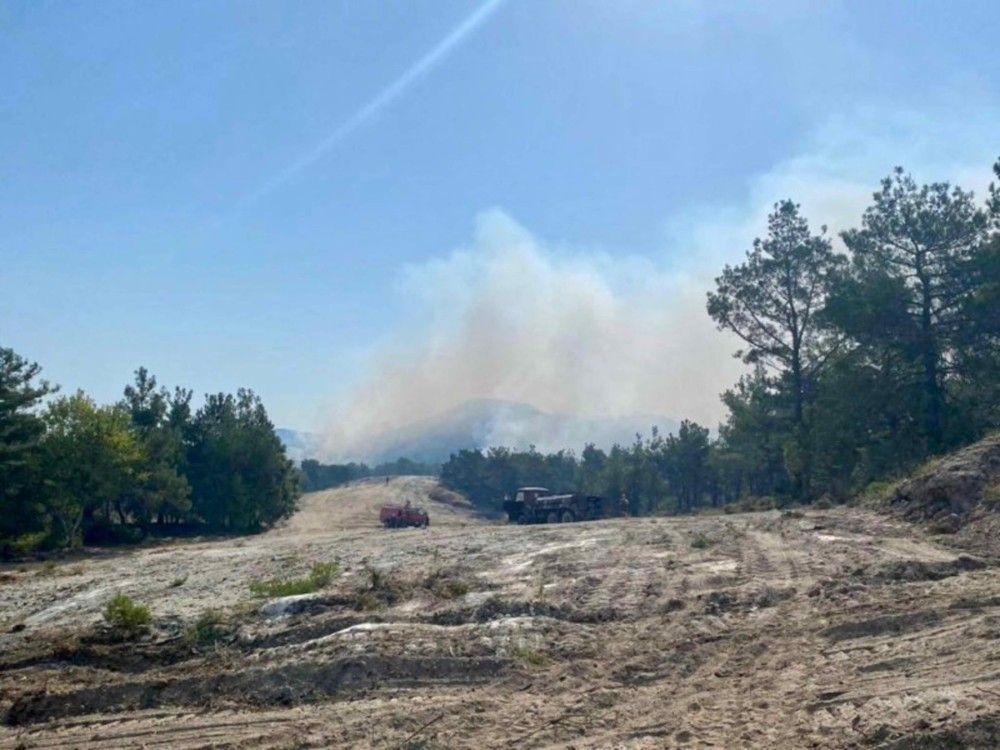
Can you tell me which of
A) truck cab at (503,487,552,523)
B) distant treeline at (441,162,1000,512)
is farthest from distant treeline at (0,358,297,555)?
distant treeline at (441,162,1000,512)

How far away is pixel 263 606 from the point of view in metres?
13.7

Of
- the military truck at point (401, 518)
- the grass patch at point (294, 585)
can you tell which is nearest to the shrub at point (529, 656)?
the grass patch at point (294, 585)

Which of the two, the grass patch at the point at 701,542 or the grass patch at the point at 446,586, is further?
the grass patch at the point at 701,542

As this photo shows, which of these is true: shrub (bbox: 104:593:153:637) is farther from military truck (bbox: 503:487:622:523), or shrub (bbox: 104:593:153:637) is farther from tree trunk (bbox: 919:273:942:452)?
military truck (bbox: 503:487:622:523)

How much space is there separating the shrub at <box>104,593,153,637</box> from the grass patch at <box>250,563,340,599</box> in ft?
6.89

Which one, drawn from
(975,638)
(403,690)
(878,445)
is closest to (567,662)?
(403,690)

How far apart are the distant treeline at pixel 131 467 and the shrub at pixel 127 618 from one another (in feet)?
87.0

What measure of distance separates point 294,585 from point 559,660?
6628mm

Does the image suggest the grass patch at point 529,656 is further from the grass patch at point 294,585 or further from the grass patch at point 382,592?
the grass patch at point 294,585

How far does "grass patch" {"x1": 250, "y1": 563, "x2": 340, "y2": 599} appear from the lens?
14993 millimetres

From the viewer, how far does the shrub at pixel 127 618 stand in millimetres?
12836

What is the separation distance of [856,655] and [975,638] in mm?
1127

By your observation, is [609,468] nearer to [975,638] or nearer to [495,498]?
[495,498]

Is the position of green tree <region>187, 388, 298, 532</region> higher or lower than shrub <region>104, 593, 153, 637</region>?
higher
